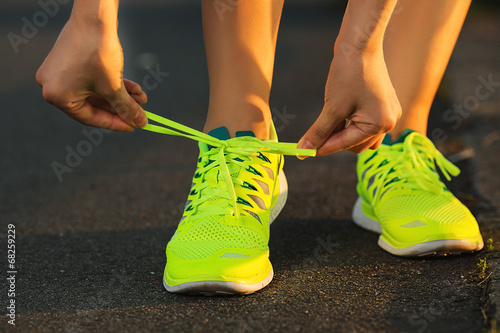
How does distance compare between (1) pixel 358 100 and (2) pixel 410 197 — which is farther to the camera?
(2) pixel 410 197

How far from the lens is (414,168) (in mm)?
1474

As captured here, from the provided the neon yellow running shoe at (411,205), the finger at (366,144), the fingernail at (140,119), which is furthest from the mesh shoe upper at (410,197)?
the fingernail at (140,119)

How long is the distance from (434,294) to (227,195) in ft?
1.67

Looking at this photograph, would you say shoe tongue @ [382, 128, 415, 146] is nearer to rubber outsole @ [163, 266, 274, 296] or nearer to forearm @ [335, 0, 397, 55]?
forearm @ [335, 0, 397, 55]

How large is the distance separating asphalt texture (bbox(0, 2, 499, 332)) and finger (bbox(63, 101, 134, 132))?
374 millimetres

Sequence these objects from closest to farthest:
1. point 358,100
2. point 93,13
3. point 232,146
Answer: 1. point 93,13
2. point 358,100
3. point 232,146

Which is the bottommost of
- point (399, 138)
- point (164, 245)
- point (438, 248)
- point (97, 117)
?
point (164, 245)

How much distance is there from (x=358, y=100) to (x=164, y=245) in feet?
2.26

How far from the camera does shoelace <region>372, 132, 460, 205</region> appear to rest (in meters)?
1.45

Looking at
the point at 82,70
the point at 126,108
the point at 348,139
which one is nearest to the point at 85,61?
the point at 82,70

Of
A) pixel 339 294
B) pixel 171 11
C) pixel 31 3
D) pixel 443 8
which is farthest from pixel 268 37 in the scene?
pixel 31 3

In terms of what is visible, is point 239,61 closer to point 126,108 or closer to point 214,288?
point 126,108

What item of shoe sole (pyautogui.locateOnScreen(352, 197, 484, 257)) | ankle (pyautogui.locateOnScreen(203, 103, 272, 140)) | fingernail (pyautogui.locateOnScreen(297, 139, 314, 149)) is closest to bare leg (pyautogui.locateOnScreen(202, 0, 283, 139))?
ankle (pyautogui.locateOnScreen(203, 103, 272, 140))

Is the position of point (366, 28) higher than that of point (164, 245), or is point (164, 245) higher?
point (366, 28)
